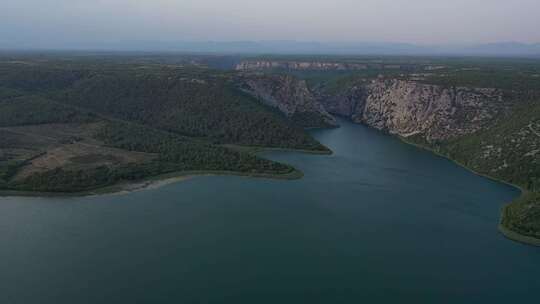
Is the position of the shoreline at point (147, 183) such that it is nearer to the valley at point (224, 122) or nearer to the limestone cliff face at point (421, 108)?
the valley at point (224, 122)

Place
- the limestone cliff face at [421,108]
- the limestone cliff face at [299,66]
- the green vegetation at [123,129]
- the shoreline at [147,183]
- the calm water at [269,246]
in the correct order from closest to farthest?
the calm water at [269,246]
the shoreline at [147,183]
the green vegetation at [123,129]
the limestone cliff face at [421,108]
the limestone cliff face at [299,66]

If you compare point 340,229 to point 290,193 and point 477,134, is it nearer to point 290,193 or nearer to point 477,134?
point 290,193

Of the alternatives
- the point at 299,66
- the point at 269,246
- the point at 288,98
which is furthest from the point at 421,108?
the point at 299,66

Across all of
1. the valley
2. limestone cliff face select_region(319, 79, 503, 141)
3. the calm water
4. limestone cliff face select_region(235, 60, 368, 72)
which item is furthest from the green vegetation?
limestone cliff face select_region(235, 60, 368, 72)

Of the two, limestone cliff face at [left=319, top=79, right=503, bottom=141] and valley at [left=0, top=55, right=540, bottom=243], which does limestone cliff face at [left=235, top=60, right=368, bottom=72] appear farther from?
limestone cliff face at [left=319, top=79, right=503, bottom=141]

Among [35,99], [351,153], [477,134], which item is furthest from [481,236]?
[35,99]

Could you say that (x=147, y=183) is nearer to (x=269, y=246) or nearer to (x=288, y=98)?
(x=269, y=246)

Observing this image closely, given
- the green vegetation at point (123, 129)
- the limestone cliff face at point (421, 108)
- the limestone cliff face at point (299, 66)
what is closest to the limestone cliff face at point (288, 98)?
the green vegetation at point (123, 129)
